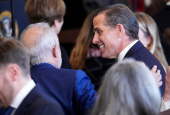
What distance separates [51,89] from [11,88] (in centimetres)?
42

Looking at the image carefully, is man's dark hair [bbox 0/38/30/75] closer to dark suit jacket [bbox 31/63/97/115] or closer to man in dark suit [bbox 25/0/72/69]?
dark suit jacket [bbox 31/63/97/115]

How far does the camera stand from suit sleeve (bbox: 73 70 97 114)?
6.05ft

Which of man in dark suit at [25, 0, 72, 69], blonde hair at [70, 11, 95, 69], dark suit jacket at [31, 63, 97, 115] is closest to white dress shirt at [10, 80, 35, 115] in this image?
dark suit jacket at [31, 63, 97, 115]

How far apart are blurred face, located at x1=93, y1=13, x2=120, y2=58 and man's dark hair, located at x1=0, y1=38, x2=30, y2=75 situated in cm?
78

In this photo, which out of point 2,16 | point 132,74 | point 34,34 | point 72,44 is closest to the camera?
point 132,74

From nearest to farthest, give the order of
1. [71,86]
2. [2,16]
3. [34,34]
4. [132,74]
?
[132,74] < [71,86] < [34,34] < [2,16]

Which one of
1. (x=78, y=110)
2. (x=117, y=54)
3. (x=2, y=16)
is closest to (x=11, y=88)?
(x=78, y=110)

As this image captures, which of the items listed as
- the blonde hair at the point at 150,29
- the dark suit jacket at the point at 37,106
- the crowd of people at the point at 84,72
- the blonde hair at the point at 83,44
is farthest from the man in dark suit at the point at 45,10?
the dark suit jacket at the point at 37,106

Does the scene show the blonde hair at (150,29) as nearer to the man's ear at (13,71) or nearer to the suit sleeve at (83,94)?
the suit sleeve at (83,94)

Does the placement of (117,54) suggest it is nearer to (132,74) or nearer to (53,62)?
(53,62)

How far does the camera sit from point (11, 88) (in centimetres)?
148

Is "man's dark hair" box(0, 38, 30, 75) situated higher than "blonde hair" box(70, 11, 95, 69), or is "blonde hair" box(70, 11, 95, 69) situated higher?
"man's dark hair" box(0, 38, 30, 75)

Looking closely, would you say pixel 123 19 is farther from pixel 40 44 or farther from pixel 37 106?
pixel 37 106

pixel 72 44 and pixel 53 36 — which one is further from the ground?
pixel 53 36
